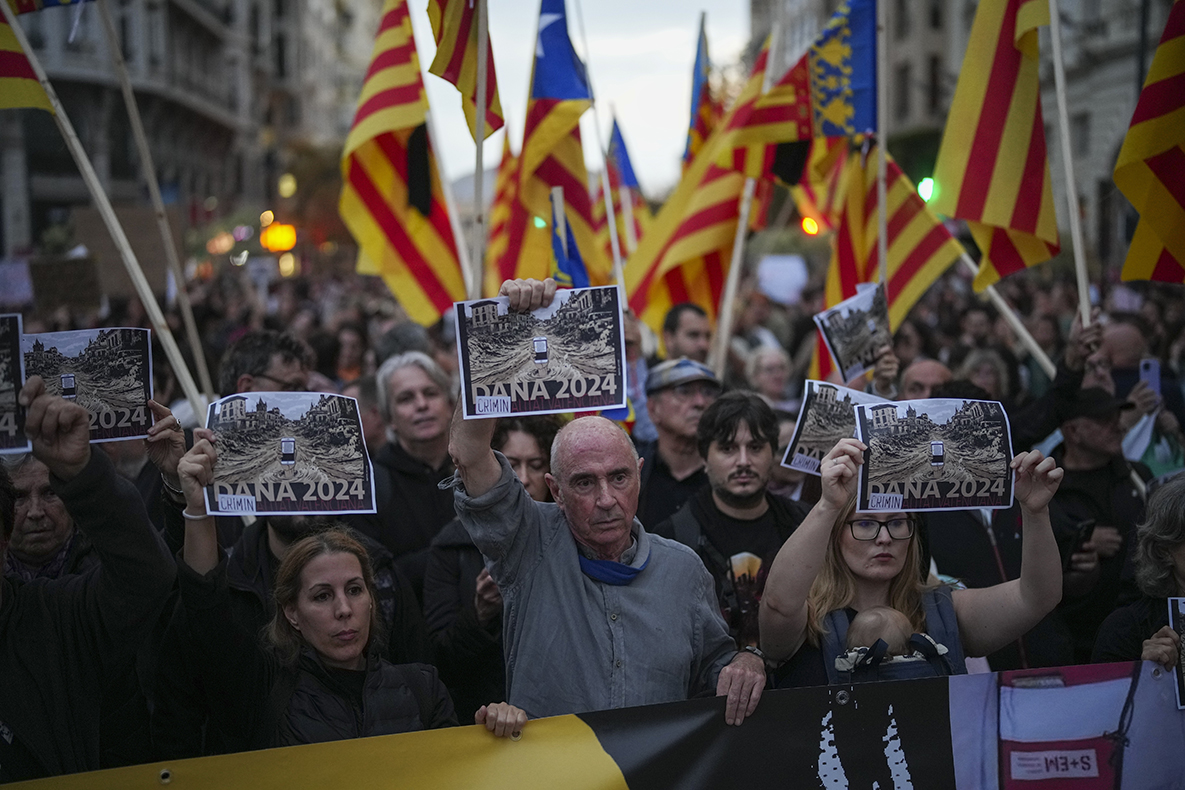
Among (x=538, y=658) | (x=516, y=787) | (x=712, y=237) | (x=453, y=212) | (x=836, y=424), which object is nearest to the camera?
(x=516, y=787)

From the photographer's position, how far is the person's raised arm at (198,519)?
275 cm

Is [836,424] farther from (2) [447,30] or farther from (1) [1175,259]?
(2) [447,30]

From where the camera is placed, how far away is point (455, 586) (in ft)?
12.5

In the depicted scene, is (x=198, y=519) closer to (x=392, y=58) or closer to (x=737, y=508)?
(x=737, y=508)

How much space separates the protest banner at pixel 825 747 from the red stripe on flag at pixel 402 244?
13.0 ft

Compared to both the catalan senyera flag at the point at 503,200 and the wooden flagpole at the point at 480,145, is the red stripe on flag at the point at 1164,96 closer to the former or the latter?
the wooden flagpole at the point at 480,145

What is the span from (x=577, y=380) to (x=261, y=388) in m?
1.79

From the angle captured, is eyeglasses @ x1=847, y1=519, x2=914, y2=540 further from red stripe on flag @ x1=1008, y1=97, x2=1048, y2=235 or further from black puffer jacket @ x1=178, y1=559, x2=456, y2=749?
red stripe on flag @ x1=1008, y1=97, x2=1048, y2=235

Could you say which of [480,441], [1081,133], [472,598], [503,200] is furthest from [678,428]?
[1081,133]

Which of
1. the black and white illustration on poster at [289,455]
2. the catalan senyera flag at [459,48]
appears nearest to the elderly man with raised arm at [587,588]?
the black and white illustration on poster at [289,455]

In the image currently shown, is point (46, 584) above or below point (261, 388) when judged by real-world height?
below

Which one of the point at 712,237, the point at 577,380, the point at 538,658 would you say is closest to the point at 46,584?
the point at 538,658

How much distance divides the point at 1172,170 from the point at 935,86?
41.7 metres

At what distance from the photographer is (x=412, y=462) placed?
4762mm
